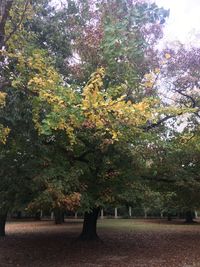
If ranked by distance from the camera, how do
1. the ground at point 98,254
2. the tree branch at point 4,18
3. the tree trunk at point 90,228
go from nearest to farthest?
1. the tree branch at point 4,18
2. the ground at point 98,254
3. the tree trunk at point 90,228

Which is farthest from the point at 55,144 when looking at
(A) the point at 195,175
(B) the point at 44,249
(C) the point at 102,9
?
(A) the point at 195,175

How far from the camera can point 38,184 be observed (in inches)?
388

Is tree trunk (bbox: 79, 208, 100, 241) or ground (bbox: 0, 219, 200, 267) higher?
tree trunk (bbox: 79, 208, 100, 241)

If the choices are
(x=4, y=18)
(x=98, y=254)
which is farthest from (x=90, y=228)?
(x=4, y=18)

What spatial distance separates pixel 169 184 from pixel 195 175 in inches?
67.4

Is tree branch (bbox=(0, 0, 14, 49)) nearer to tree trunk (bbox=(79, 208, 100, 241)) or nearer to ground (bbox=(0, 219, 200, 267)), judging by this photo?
ground (bbox=(0, 219, 200, 267))

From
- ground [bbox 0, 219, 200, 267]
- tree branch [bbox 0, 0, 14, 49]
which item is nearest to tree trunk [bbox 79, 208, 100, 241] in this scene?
ground [bbox 0, 219, 200, 267]

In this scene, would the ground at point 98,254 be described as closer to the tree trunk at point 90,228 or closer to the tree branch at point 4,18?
the tree trunk at point 90,228

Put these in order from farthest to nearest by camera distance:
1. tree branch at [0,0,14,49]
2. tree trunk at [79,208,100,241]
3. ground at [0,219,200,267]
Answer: tree trunk at [79,208,100,241]
ground at [0,219,200,267]
tree branch at [0,0,14,49]

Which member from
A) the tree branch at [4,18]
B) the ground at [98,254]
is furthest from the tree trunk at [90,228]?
the tree branch at [4,18]

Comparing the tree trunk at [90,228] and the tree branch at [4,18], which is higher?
the tree branch at [4,18]

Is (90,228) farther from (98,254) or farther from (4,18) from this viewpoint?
(4,18)

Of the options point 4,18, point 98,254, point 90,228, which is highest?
point 4,18

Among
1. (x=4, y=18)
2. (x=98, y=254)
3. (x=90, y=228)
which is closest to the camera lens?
(x=4, y=18)
